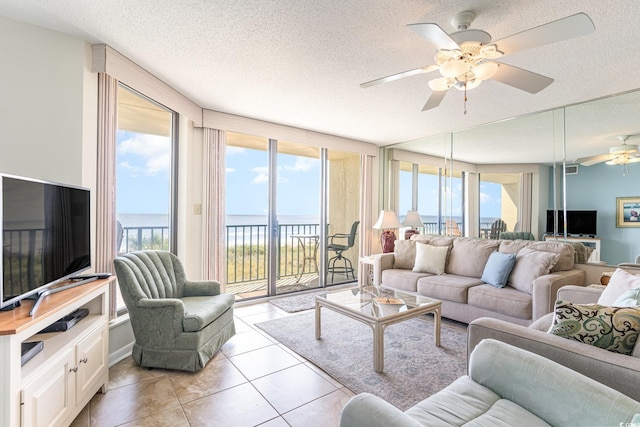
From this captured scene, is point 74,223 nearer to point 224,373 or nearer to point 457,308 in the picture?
point 224,373

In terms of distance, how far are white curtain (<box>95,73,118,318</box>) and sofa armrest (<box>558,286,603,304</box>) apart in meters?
3.53

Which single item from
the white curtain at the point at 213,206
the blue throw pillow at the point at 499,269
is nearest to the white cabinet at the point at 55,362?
the white curtain at the point at 213,206

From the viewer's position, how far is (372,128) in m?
4.40

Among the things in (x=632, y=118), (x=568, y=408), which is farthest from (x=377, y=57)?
(x=632, y=118)

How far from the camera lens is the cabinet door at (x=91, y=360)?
1729 millimetres

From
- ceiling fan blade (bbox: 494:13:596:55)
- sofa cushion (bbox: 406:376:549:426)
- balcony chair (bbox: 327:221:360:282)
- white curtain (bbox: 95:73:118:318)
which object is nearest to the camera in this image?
sofa cushion (bbox: 406:376:549:426)

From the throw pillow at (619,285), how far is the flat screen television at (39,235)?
3.21 meters

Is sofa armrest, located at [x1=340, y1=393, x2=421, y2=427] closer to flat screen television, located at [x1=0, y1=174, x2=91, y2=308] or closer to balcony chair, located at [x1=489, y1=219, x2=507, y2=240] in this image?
flat screen television, located at [x1=0, y1=174, x2=91, y2=308]

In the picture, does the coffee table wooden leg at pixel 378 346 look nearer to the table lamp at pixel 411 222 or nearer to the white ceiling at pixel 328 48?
the white ceiling at pixel 328 48

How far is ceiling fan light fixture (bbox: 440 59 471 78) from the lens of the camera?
Result: 6.08 feet

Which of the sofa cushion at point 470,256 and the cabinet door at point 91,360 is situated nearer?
the cabinet door at point 91,360

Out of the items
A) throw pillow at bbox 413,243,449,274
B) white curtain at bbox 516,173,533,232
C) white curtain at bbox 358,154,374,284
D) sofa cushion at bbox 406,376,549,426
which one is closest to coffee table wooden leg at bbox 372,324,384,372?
sofa cushion at bbox 406,376,549,426

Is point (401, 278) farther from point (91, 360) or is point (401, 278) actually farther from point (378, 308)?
point (91, 360)

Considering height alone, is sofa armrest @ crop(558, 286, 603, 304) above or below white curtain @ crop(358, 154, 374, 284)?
below
